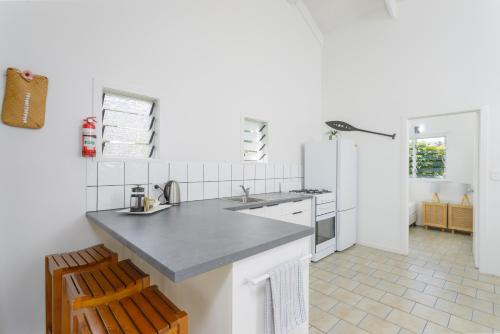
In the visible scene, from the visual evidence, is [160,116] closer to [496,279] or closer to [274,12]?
[274,12]

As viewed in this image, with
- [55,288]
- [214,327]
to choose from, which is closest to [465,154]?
[214,327]

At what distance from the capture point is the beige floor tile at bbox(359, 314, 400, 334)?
6.00 ft

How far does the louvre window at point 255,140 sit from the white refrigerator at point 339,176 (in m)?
0.80

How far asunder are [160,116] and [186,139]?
34cm

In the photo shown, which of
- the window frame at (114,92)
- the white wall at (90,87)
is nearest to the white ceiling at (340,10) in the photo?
the white wall at (90,87)

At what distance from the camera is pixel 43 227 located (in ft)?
5.56

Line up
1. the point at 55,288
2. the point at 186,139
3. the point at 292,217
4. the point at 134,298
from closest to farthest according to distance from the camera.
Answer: the point at 134,298
the point at 55,288
the point at 186,139
the point at 292,217

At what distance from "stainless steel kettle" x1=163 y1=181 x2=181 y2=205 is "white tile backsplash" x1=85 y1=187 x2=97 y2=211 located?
21.3 inches

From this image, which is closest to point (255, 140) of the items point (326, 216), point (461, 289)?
point (326, 216)

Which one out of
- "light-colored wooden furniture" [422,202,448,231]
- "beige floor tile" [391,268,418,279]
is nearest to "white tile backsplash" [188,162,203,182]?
"beige floor tile" [391,268,418,279]

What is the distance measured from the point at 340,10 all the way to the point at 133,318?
15.3 ft

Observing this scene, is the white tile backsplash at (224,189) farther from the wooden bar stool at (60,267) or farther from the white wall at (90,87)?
the wooden bar stool at (60,267)

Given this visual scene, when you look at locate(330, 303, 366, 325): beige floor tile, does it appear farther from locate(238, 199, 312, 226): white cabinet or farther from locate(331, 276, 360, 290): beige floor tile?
locate(238, 199, 312, 226): white cabinet

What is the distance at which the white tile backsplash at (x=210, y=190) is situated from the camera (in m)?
2.62
